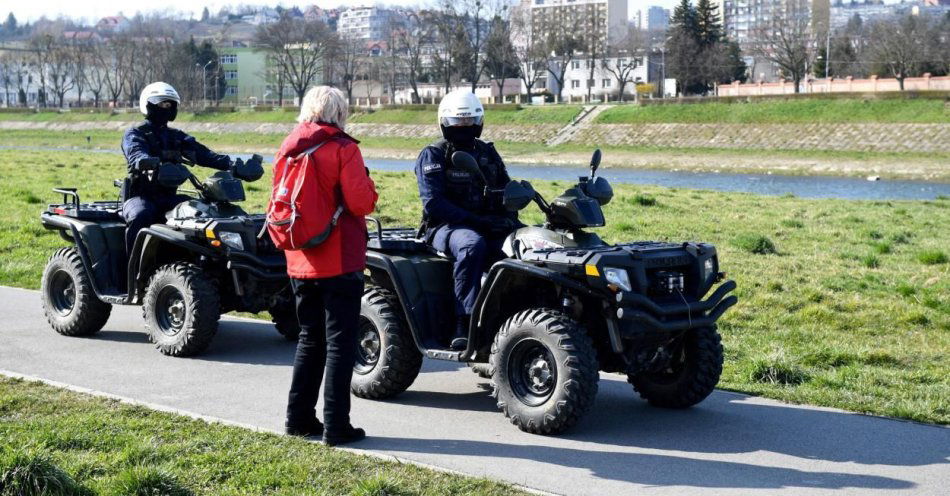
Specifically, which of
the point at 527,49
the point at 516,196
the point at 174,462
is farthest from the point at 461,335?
the point at 527,49

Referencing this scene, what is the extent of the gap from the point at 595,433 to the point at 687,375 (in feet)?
2.74

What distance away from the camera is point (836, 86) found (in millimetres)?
92625

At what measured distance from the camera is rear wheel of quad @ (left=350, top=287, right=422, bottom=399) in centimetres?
814

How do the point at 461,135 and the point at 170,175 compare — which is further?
the point at 170,175

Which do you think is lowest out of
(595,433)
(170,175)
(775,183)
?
(775,183)

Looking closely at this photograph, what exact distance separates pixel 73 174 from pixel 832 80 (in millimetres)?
75606

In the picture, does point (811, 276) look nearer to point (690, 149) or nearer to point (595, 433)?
point (595, 433)

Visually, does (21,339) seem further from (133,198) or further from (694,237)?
(694,237)

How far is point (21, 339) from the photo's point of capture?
10.4 metres

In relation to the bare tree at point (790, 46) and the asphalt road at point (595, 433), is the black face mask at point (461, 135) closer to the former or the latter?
the asphalt road at point (595, 433)

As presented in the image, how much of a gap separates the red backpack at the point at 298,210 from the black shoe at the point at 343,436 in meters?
1.09

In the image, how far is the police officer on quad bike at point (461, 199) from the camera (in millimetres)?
7941

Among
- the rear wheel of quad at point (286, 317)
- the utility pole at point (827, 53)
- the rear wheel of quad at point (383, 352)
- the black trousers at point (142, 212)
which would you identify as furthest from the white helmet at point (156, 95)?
the utility pole at point (827, 53)

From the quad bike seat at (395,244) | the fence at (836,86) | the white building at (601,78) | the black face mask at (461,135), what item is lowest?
the quad bike seat at (395,244)
